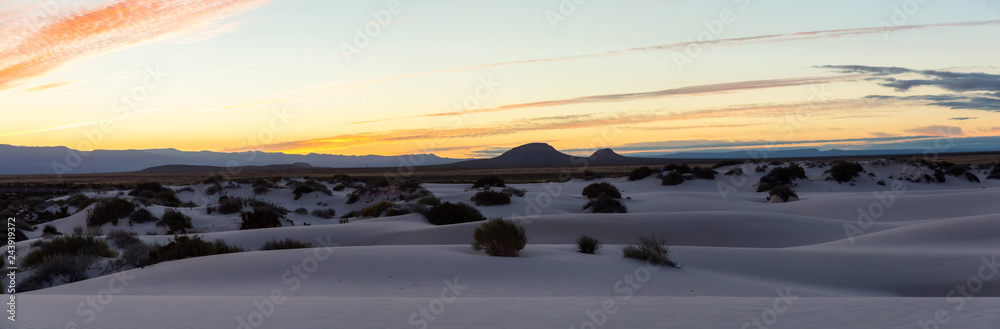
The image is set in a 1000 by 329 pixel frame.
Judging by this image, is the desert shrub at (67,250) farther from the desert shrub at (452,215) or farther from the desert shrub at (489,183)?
the desert shrub at (489,183)

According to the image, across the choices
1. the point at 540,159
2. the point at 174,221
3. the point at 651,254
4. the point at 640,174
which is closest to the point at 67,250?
the point at 174,221

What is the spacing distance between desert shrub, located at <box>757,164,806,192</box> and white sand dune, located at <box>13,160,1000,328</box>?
1862cm

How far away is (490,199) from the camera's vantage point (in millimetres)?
29219

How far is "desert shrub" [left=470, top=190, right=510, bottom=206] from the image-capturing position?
29031 millimetres

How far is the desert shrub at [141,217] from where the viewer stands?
23.4 m

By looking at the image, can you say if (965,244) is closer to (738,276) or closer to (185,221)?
(738,276)

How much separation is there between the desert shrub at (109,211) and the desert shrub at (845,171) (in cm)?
4286

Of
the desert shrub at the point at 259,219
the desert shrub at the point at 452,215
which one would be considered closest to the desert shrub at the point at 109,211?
the desert shrub at the point at 259,219

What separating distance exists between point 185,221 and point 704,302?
2167 cm

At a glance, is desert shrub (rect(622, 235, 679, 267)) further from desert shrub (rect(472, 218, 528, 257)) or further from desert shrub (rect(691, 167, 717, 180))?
desert shrub (rect(691, 167, 717, 180))

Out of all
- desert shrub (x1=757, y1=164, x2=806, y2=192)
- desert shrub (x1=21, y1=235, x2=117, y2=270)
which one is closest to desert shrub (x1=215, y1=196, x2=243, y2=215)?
desert shrub (x1=21, y1=235, x2=117, y2=270)

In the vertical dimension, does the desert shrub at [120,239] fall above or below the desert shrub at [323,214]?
below

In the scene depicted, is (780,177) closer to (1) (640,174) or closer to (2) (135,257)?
(1) (640,174)

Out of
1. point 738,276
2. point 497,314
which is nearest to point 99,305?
point 497,314
